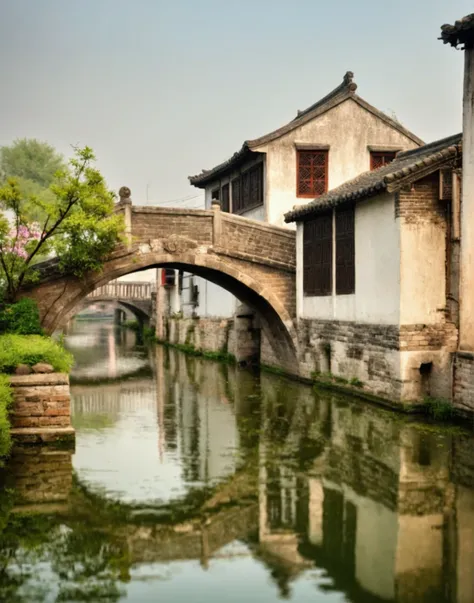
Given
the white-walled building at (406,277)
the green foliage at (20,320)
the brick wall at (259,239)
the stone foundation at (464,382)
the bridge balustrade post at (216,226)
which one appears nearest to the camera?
the stone foundation at (464,382)

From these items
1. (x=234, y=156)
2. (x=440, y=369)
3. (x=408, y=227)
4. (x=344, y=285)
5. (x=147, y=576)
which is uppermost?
(x=234, y=156)

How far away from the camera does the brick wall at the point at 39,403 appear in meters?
10.1

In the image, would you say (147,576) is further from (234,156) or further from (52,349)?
(234,156)

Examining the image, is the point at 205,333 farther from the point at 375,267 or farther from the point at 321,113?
the point at 375,267

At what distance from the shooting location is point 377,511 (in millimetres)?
7855

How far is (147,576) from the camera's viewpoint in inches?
242

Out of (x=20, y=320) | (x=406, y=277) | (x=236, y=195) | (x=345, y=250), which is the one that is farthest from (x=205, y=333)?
(x=406, y=277)

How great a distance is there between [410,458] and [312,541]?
3530mm

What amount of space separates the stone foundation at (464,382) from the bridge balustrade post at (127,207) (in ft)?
26.3

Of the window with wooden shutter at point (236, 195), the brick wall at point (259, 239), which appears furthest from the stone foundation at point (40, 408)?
the window with wooden shutter at point (236, 195)

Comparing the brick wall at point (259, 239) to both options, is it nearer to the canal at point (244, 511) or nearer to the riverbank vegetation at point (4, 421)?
the canal at point (244, 511)

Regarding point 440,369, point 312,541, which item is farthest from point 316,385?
point 312,541

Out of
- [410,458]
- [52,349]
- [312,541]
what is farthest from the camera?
[52,349]

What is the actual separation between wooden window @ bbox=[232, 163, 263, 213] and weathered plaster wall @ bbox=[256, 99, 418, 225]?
0.61 metres
